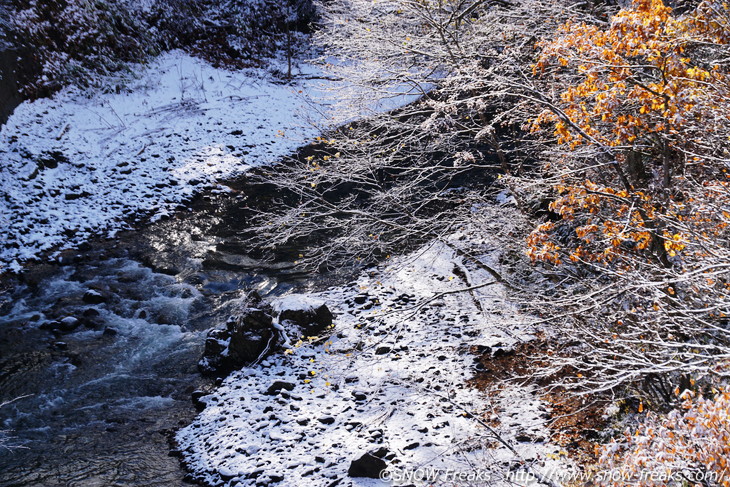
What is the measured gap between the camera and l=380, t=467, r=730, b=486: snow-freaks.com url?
9.76 feet

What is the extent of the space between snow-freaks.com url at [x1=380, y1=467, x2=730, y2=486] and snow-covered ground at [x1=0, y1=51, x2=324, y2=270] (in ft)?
25.2

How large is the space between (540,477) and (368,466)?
175 centimetres

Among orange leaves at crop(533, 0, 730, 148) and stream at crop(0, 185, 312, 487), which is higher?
orange leaves at crop(533, 0, 730, 148)

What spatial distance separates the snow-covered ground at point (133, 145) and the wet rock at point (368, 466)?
7.39 m

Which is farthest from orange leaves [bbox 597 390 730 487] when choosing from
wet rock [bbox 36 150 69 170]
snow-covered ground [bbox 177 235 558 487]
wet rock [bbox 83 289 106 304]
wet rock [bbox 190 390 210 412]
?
wet rock [bbox 36 150 69 170]

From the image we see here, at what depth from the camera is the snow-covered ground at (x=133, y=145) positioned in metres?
11.6

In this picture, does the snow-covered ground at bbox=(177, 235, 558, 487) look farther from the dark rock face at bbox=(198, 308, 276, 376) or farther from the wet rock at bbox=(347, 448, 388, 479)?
the dark rock face at bbox=(198, 308, 276, 376)

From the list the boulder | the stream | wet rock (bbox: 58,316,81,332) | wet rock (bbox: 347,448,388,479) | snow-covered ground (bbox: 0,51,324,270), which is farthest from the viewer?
snow-covered ground (bbox: 0,51,324,270)

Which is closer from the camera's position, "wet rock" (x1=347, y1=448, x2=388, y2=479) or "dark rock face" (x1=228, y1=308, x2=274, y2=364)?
"wet rock" (x1=347, y1=448, x2=388, y2=479)

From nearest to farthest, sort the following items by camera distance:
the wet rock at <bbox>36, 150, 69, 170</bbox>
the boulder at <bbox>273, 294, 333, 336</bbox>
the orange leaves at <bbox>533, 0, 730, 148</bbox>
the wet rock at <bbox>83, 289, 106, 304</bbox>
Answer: the orange leaves at <bbox>533, 0, 730, 148</bbox> < the boulder at <bbox>273, 294, 333, 336</bbox> < the wet rock at <bbox>83, 289, 106, 304</bbox> < the wet rock at <bbox>36, 150, 69, 170</bbox>

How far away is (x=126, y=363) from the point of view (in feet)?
24.9

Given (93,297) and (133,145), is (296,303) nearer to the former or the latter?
(93,297)

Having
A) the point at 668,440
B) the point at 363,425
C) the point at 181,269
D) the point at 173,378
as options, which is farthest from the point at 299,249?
the point at 668,440

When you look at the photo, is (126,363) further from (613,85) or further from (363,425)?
(613,85)
